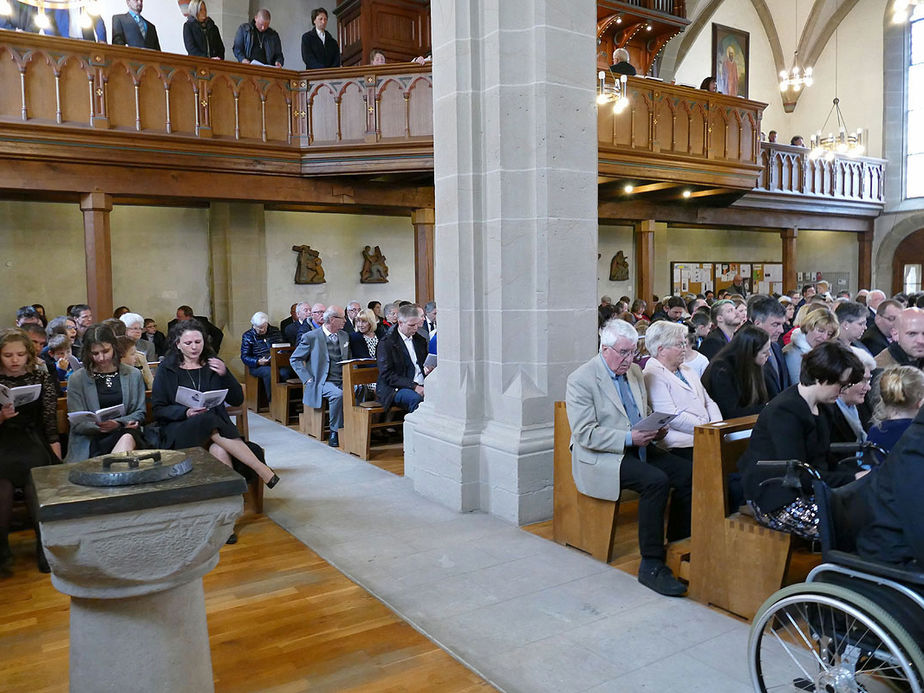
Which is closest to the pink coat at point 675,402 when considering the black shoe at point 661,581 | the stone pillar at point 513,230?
the stone pillar at point 513,230

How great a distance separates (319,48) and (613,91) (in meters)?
4.64

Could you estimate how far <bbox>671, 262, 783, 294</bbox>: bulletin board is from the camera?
55.7 ft

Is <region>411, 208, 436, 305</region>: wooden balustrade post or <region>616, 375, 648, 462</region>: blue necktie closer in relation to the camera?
<region>616, 375, 648, 462</region>: blue necktie

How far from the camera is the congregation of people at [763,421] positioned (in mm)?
2445

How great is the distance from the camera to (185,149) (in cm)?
926

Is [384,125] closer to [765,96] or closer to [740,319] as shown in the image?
[740,319]

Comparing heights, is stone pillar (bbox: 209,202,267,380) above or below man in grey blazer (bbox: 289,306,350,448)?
above

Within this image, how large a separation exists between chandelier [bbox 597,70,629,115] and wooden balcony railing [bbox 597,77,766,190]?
0.58 meters

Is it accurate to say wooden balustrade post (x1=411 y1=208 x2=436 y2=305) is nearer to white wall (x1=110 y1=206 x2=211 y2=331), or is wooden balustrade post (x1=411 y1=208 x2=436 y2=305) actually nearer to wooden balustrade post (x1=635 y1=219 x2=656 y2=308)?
white wall (x1=110 y1=206 x2=211 y2=331)

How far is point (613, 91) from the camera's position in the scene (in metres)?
9.66

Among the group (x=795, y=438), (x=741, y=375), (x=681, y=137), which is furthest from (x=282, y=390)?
(x=681, y=137)

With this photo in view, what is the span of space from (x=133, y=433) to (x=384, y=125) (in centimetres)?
624

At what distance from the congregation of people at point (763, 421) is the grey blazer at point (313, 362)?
3804 millimetres

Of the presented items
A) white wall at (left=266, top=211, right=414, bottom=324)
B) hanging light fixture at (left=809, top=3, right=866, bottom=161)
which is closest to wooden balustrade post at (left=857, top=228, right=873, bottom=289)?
hanging light fixture at (left=809, top=3, right=866, bottom=161)
